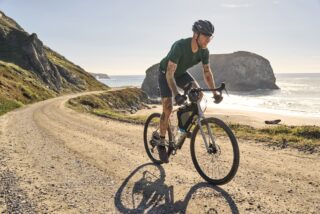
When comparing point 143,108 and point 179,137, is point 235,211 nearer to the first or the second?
point 179,137

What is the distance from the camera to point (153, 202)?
20.2 feet

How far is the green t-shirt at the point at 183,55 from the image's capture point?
7202mm

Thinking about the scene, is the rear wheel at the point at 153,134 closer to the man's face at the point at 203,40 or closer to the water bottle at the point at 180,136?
the water bottle at the point at 180,136

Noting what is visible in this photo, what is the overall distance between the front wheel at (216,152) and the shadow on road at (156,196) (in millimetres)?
277

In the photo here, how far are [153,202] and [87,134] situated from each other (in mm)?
9824

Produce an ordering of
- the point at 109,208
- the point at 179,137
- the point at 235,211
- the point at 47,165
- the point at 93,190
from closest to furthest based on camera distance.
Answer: the point at 235,211 < the point at 109,208 < the point at 93,190 < the point at 179,137 < the point at 47,165

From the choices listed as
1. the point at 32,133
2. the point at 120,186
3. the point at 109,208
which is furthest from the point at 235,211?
the point at 32,133

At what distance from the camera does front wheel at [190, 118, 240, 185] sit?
657 centimetres

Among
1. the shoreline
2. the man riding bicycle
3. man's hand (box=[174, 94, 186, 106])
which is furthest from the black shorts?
the shoreline

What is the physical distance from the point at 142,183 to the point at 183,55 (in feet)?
9.81

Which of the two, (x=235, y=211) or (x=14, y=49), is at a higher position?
(x=14, y=49)

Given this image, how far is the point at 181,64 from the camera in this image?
7648 mm

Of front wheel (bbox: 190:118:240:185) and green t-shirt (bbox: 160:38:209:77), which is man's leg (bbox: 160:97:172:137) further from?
front wheel (bbox: 190:118:240:185)

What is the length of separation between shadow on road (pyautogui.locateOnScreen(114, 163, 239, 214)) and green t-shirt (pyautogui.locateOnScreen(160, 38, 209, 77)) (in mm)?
2665
